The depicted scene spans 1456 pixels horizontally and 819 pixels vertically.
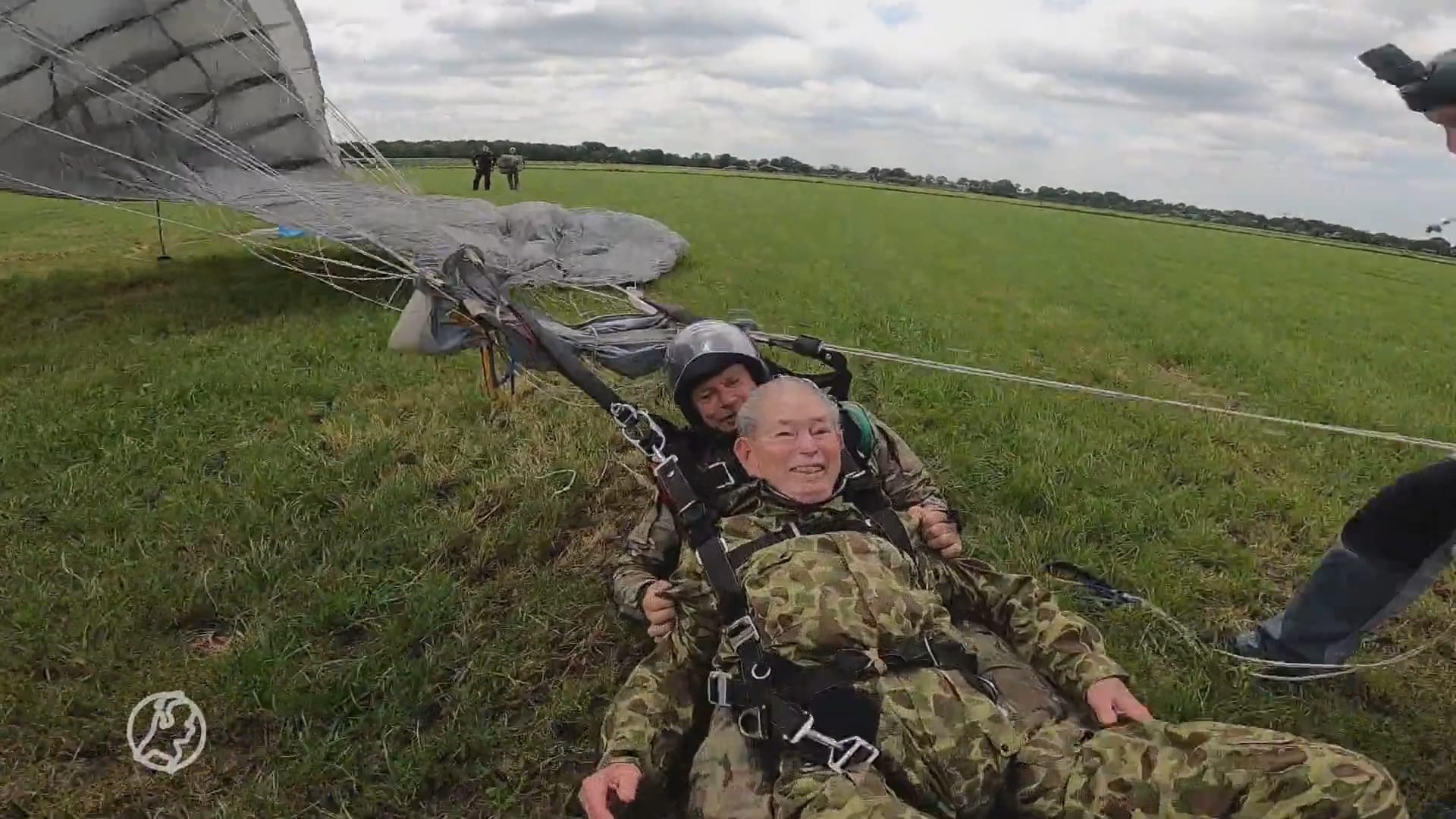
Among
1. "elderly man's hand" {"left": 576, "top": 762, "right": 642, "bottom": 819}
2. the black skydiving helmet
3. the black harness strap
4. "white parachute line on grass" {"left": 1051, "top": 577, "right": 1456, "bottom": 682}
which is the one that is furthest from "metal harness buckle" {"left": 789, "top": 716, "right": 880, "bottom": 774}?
"white parachute line on grass" {"left": 1051, "top": 577, "right": 1456, "bottom": 682}

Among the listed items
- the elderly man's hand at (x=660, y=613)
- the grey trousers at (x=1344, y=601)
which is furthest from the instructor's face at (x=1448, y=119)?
the elderly man's hand at (x=660, y=613)

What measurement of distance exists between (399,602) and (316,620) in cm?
31

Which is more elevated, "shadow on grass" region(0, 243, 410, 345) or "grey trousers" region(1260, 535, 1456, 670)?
"grey trousers" region(1260, 535, 1456, 670)

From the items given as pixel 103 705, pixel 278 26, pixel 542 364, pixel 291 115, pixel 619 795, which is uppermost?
pixel 278 26

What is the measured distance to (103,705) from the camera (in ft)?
10.0

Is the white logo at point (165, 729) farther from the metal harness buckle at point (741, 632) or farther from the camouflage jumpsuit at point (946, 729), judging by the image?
the metal harness buckle at point (741, 632)

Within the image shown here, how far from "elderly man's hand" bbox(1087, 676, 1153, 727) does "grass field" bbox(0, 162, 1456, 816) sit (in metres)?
0.60

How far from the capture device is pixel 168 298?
8961mm

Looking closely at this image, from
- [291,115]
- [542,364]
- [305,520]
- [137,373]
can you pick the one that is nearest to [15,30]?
[291,115]

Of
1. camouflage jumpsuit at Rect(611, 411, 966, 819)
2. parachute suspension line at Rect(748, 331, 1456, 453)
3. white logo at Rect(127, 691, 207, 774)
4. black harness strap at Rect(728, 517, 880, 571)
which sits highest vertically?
parachute suspension line at Rect(748, 331, 1456, 453)

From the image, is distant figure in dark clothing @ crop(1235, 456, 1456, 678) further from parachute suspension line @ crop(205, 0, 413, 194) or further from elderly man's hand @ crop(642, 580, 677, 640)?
parachute suspension line @ crop(205, 0, 413, 194)

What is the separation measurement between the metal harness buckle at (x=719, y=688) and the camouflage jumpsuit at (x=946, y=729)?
88 mm

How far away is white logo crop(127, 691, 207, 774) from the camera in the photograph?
9.31 feet

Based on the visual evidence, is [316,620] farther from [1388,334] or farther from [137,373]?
[1388,334]
